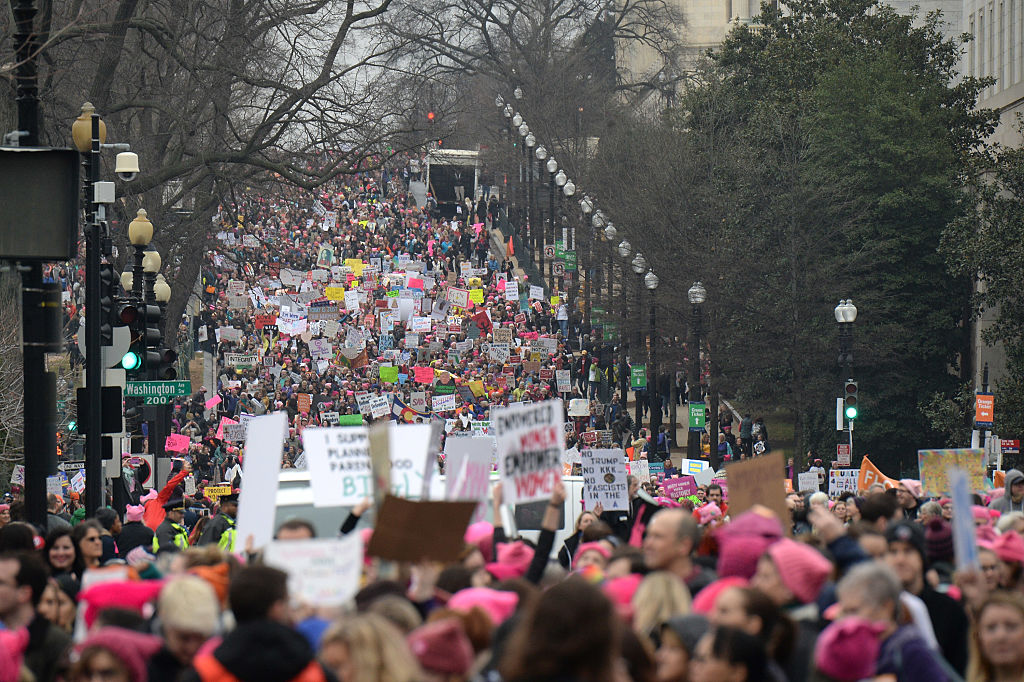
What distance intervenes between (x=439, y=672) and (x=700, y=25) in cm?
10840

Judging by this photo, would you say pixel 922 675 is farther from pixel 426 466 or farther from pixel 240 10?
pixel 240 10

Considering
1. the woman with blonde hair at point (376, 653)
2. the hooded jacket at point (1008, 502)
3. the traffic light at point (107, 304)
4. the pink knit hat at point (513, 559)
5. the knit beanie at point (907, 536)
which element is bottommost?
the hooded jacket at point (1008, 502)

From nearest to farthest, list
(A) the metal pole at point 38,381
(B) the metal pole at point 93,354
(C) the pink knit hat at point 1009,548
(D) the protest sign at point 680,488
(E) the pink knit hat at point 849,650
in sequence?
(E) the pink knit hat at point 849,650 → (C) the pink knit hat at point 1009,548 → (A) the metal pole at point 38,381 → (B) the metal pole at point 93,354 → (D) the protest sign at point 680,488

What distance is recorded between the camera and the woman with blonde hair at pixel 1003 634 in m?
6.75

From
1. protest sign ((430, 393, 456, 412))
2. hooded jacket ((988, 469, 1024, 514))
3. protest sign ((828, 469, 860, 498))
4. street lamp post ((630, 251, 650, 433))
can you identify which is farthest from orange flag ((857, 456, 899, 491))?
street lamp post ((630, 251, 650, 433))

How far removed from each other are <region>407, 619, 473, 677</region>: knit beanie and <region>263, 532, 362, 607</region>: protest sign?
1394mm

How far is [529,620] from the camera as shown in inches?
215

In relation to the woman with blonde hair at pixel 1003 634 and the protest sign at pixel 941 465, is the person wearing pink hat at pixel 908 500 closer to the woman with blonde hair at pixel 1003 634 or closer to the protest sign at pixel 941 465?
the protest sign at pixel 941 465

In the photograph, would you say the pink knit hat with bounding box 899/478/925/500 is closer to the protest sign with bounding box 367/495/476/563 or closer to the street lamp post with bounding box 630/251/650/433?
the protest sign with bounding box 367/495/476/563

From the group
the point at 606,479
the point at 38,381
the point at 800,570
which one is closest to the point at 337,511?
the point at 38,381

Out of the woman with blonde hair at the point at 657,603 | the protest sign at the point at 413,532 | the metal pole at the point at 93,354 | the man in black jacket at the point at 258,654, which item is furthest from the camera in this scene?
the metal pole at the point at 93,354

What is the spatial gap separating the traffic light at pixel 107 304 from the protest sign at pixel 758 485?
510 inches

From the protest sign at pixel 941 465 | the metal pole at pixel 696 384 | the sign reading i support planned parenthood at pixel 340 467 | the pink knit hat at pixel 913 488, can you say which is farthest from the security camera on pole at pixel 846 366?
the sign reading i support planned parenthood at pixel 340 467

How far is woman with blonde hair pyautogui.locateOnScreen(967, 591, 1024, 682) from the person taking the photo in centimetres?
675
